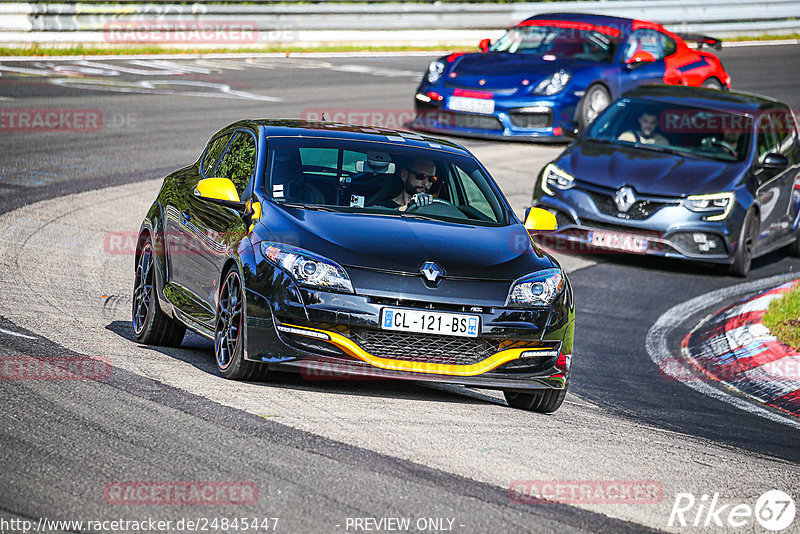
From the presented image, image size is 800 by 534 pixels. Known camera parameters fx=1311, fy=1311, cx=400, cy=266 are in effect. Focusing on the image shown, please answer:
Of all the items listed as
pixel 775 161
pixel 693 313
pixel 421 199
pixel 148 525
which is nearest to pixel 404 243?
pixel 421 199

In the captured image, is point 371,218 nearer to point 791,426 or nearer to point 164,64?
point 791,426

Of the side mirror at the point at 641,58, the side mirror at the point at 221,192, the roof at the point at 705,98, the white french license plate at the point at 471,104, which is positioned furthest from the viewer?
the side mirror at the point at 641,58

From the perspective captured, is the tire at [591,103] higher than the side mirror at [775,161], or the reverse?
the side mirror at [775,161]

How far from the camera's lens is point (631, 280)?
12.5m

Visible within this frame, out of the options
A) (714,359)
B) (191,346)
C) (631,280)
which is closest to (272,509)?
(191,346)

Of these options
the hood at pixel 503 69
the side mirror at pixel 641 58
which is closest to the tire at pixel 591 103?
the hood at pixel 503 69

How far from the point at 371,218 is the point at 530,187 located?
8.52 m

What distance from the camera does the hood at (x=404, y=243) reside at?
7.01m

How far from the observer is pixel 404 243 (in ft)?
23.6

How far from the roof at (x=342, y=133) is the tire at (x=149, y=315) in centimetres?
119

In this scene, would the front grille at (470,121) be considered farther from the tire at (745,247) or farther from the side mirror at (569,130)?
the tire at (745,247)

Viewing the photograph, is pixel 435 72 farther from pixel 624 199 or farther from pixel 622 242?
pixel 622 242

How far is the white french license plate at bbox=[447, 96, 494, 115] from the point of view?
17375 mm

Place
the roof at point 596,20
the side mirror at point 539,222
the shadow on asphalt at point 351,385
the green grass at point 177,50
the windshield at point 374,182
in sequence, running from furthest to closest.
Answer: the green grass at point 177,50, the roof at point 596,20, the side mirror at point 539,222, the windshield at point 374,182, the shadow on asphalt at point 351,385
